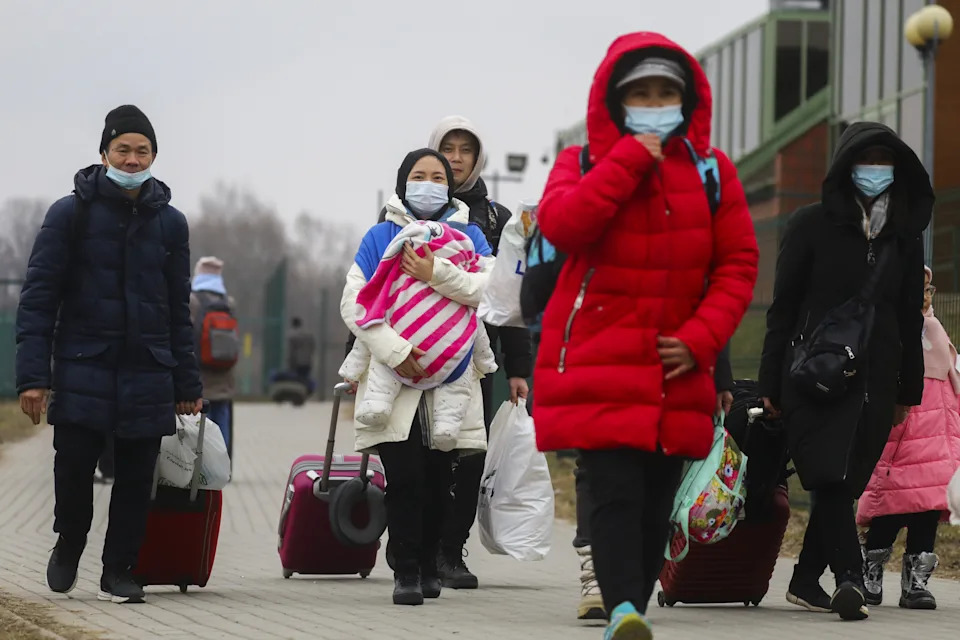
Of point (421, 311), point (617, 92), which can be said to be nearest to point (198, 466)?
point (421, 311)

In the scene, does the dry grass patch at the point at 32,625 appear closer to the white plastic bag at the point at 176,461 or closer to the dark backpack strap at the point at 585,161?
the white plastic bag at the point at 176,461

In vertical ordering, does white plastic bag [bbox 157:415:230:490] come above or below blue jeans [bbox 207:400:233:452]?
above

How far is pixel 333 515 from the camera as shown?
8.79 metres

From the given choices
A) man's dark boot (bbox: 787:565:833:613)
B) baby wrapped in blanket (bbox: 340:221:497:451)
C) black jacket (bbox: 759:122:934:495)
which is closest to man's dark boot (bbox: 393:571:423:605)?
A: baby wrapped in blanket (bbox: 340:221:497:451)

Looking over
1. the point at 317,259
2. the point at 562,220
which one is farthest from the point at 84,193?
the point at 317,259

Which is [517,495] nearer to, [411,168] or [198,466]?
[198,466]

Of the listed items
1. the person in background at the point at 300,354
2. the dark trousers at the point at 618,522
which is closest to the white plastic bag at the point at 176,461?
the dark trousers at the point at 618,522

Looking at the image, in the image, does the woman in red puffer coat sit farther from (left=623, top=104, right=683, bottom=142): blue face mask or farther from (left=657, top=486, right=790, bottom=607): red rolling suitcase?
(left=657, top=486, right=790, bottom=607): red rolling suitcase

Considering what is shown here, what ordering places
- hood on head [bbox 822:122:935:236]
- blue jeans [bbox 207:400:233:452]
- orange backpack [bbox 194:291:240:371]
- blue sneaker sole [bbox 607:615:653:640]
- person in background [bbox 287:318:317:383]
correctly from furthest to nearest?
person in background [bbox 287:318:317:383] → orange backpack [bbox 194:291:240:371] → blue jeans [bbox 207:400:233:452] → hood on head [bbox 822:122:935:236] → blue sneaker sole [bbox 607:615:653:640]

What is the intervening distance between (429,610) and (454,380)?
3.32 feet

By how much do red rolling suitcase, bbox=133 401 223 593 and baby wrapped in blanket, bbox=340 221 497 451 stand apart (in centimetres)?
82

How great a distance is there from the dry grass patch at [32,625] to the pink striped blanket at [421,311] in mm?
1774

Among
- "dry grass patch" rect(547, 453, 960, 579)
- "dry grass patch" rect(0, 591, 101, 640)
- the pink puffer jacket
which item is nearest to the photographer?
"dry grass patch" rect(0, 591, 101, 640)

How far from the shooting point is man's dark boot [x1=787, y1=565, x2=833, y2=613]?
7755mm
